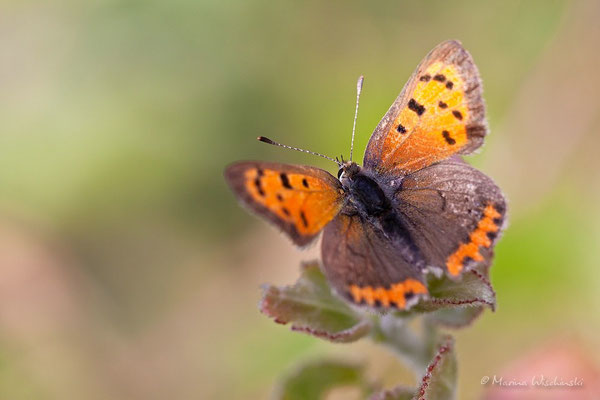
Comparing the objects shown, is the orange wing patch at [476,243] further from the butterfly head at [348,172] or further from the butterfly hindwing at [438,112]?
the butterfly head at [348,172]

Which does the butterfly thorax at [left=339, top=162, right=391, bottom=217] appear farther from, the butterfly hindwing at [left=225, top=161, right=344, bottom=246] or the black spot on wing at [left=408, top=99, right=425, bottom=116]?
the black spot on wing at [left=408, top=99, right=425, bottom=116]

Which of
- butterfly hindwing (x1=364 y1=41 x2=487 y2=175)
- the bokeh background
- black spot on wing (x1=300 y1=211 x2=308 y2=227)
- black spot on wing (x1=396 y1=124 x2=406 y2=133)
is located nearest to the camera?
black spot on wing (x1=300 y1=211 x2=308 y2=227)

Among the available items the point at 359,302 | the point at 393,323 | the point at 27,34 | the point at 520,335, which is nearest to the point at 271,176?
the point at 359,302

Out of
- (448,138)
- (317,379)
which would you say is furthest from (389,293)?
(317,379)

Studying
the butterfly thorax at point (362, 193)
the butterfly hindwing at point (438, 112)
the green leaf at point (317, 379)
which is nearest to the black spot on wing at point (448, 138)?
the butterfly hindwing at point (438, 112)

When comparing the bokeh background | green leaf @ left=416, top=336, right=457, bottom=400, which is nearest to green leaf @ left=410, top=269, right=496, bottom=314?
green leaf @ left=416, top=336, right=457, bottom=400

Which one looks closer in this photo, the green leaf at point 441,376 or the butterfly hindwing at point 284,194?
the green leaf at point 441,376

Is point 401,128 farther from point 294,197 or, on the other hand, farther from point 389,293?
point 389,293
